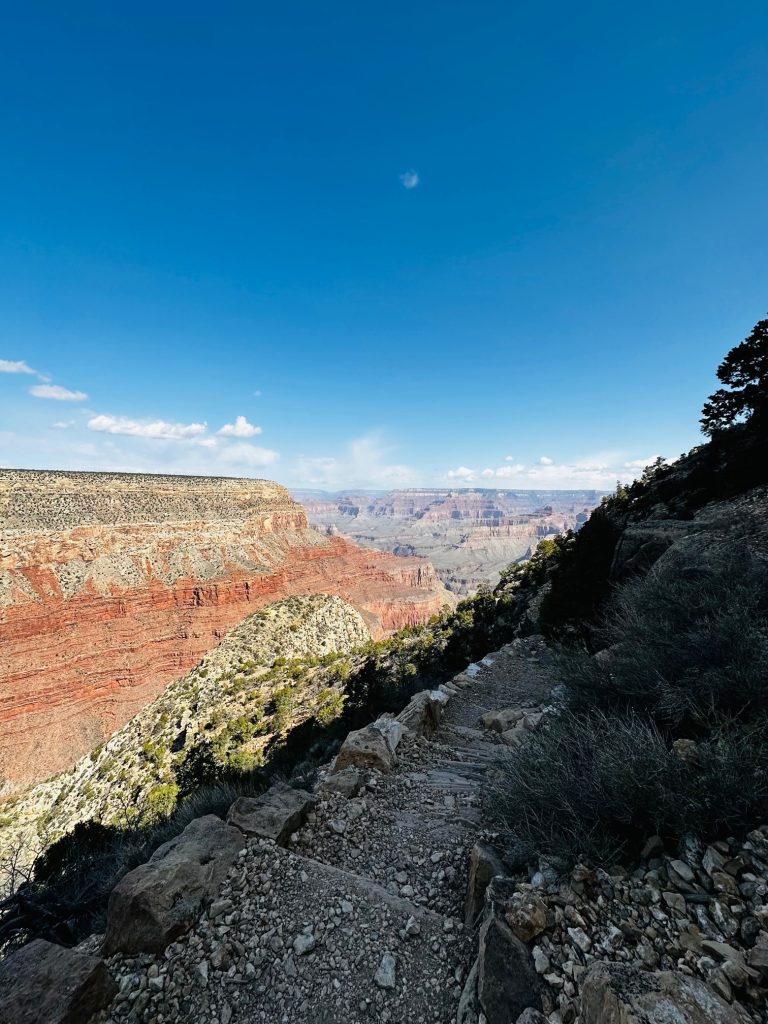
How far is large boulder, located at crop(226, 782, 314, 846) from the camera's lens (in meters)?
4.84

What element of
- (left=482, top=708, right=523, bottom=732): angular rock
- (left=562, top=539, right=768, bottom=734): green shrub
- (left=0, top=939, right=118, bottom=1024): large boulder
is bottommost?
(left=482, top=708, right=523, bottom=732): angular rock

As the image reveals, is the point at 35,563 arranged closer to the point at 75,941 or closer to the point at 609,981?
the point at 75,941

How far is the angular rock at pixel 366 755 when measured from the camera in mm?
6801

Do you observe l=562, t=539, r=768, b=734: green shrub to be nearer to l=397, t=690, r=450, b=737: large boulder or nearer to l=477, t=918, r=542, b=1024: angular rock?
l=477, t=918, r=542, b=1024: angular rock

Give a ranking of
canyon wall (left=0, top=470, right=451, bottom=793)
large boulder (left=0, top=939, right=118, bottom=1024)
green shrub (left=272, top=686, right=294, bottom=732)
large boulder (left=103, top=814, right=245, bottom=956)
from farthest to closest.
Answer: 1. canyon wall (left=0, top=470, right=451, bottom=793)
2. green shrub (left=272, top=686, right=294, bottom=732)
3. large boulder (left=103, top=814, right=245, bottom=956)
4. large boulder (left=0, top=939, right=118, bottom=1024)

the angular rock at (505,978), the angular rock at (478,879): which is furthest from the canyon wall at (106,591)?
the angular rock at (505,978)

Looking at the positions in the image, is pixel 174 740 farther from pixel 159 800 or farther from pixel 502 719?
pixel 502 719

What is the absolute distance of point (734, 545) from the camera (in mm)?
8422

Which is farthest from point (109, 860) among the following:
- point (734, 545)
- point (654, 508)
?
point (654, 508)

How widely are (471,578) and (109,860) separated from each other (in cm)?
18734

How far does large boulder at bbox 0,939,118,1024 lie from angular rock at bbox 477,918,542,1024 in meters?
2.93

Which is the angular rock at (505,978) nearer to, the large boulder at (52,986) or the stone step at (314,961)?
the stone step at (314,961)

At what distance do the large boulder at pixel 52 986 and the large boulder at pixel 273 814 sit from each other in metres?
1.82

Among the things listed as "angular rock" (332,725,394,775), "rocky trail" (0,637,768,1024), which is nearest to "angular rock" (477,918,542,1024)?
"rocky trail" (0,637,768,1024)
